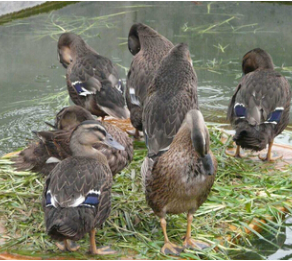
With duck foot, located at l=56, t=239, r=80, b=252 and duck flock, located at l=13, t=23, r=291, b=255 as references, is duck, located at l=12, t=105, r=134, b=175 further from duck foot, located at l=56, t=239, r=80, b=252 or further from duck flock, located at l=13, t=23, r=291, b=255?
duck foot, located at l=56, t=239, r=80, b=252

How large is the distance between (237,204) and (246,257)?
0.59 m

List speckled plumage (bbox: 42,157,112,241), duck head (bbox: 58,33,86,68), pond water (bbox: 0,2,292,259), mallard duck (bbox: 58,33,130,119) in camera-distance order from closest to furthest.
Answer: speckled plumage (bbox: 42,157,112,241)
mallard duck (bbox: 58,33,130,119)
duck head (bbox: 58,33,86,68)
pond water (bbox: 0,2,292,259)

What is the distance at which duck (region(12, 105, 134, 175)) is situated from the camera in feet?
15.8

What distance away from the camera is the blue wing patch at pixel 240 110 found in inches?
222

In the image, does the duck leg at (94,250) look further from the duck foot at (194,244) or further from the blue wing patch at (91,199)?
Result: the duck foot at (194,244)

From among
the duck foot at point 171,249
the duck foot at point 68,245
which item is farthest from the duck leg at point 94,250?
the duck foot at point 171,249

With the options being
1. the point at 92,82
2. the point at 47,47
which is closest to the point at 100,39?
the point at 47,47

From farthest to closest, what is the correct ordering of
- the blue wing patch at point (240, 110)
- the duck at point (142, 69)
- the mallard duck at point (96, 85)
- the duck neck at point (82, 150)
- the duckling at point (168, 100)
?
the mallard duck at point (96, 85)
the duck at point (142, 69)
the blue wing patch at point (240, 110)
the duckling at point (168, 100)
the duck neck at point (82, 150)

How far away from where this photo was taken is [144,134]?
5.28m

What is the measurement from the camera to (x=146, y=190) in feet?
14.1

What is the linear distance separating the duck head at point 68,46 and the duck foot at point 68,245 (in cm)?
317

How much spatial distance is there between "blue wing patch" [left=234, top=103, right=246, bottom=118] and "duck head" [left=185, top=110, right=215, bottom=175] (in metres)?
1.71

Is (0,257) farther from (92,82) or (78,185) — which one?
(92,82)

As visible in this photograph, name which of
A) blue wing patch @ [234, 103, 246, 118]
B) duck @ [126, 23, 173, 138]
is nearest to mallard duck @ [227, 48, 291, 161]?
blue wing patch @ [234, 103, 246, 118]
